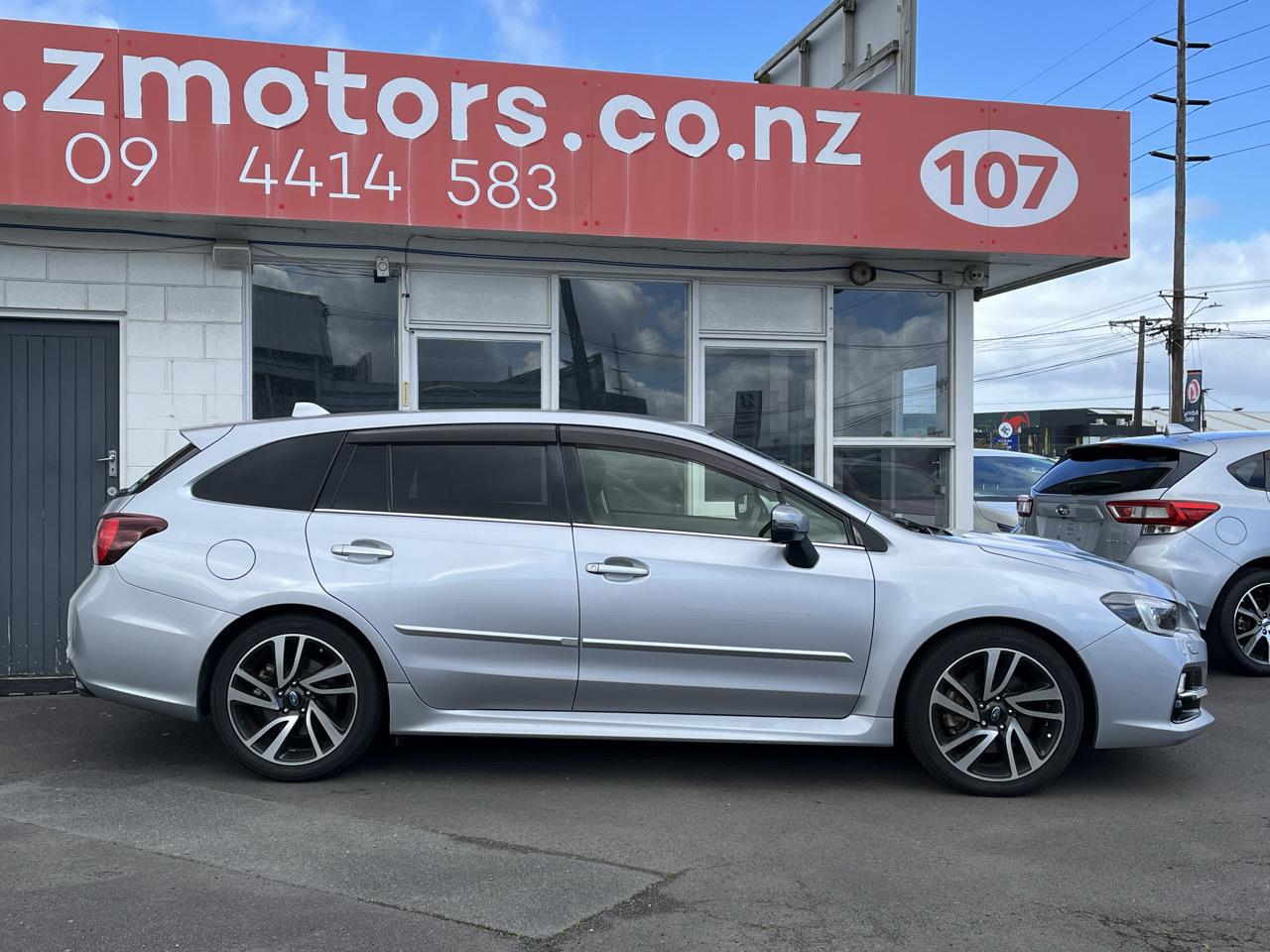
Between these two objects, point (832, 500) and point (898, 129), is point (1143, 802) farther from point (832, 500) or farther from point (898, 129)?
point (898, 129)

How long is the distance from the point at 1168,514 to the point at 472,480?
513cm

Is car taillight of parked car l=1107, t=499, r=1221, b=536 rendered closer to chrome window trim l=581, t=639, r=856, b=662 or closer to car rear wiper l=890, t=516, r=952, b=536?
car rear wiper l=890, t=516, r=952, b=536

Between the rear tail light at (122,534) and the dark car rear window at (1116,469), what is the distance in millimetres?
6428

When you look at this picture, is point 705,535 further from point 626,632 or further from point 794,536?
point 626,632

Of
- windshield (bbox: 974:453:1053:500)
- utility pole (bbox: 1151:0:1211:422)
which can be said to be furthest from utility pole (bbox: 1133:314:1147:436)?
windshield (bbox: 974:453:1053:500)

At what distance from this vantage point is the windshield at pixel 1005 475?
40.8 ft

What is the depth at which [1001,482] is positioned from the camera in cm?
1265

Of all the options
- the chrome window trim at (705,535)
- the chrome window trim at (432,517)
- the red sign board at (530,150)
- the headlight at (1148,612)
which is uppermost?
the red sign board at (530,150)

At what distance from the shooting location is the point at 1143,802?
A: 494 centimetres

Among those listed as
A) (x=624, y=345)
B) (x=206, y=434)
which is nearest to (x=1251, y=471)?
(x=624, y=345)

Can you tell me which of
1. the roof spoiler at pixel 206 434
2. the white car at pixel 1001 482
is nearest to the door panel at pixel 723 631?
the roof spoiler at pixel 206 434

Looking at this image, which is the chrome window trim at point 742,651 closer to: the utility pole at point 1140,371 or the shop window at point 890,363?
the shop window at point 890,363

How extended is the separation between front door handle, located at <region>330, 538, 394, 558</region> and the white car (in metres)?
7.70

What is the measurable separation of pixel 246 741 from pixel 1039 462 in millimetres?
10462
